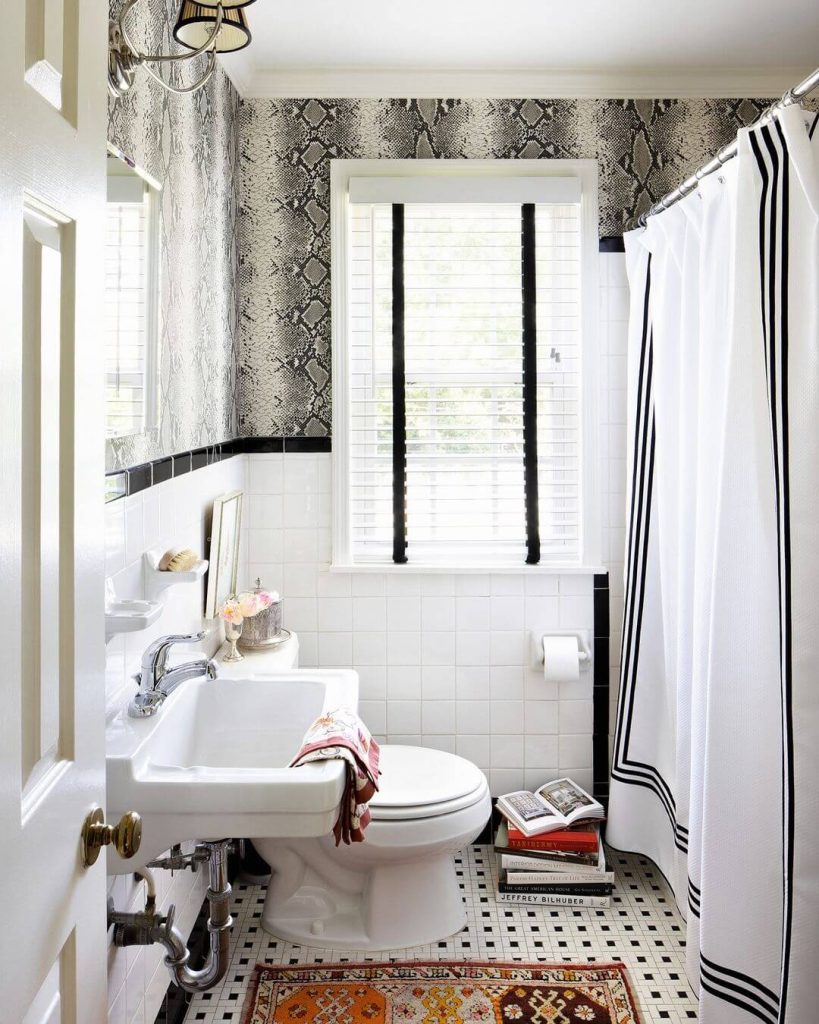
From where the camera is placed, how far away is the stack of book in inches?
104

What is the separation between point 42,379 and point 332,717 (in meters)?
1.12

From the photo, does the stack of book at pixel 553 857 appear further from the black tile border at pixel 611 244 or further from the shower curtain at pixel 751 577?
the black tile border at pixel 611 244

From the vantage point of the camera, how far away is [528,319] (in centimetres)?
296

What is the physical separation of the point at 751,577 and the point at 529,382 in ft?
4.23

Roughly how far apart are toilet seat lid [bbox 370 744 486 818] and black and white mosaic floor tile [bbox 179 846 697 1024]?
16.4 inches

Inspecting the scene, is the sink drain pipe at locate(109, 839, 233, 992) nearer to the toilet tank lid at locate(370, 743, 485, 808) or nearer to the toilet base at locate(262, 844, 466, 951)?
the toilet tank lid at locate(370, 743, 485, 808)

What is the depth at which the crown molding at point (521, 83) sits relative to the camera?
2.85 meters

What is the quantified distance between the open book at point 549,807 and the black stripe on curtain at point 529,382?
2.52ft

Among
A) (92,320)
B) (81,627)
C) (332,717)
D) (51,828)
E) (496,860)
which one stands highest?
(92,320)

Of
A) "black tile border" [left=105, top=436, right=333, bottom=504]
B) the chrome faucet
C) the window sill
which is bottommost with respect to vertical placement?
the chrome faucet

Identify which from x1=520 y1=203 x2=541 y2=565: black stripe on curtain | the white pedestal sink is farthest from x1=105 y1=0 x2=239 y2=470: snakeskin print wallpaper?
x1=520 y1=203 x2=541 y2=565: black stripe on curtain

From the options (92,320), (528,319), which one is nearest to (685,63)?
(528,319)

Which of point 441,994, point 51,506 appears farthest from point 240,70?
point 441,994

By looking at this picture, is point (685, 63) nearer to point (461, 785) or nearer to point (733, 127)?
point (733, 127)
